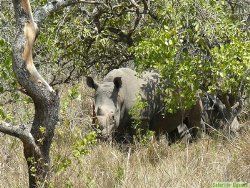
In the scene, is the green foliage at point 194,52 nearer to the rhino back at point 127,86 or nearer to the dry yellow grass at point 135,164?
the dry yellow grass at point 135,164

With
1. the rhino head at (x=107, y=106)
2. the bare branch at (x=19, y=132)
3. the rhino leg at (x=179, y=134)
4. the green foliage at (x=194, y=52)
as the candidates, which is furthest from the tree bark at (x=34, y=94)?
the rhino leg at (x=179, y=134)

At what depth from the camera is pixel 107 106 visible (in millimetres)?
9531

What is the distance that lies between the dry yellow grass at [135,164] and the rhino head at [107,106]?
67cm

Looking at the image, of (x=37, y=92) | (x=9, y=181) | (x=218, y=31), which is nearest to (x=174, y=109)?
(x=218, y=31)

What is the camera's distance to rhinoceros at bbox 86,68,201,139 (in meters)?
9.50

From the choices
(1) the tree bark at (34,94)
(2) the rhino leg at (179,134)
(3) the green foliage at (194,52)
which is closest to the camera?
(1) the tree bark at (34,94)

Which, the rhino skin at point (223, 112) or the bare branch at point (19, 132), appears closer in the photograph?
the bare branch at point (19, 132)

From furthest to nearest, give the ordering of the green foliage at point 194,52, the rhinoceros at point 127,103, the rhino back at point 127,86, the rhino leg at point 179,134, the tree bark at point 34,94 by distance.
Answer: the rhino leg at point 179,134 < the rhino back at point 127,86 < the rhinoceros at point 127,103 < the green foliage at point 194,52 < the tree bark at point 34,94

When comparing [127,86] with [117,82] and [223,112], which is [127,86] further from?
[223,112]

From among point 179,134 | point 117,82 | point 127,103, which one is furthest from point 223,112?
point 117,82

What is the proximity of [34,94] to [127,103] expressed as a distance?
472 cm

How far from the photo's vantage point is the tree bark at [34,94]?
5176 millimetres

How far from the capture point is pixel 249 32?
8.59 m

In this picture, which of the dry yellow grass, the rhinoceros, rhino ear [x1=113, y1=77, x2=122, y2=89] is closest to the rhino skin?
the rhinoceros
